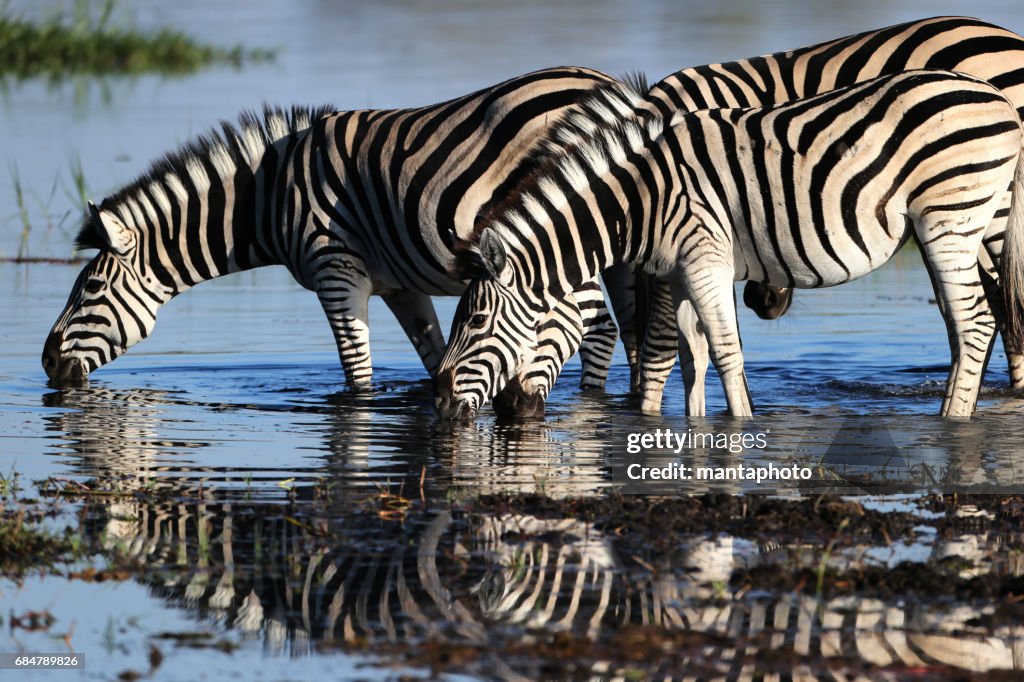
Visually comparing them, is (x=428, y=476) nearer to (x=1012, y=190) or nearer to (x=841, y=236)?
(x=841, y=236)

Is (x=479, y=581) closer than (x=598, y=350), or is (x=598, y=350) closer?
(x=479, y=581)

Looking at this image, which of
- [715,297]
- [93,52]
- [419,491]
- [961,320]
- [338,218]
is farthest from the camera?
[93,52]

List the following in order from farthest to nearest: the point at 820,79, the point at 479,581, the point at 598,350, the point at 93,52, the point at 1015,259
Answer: the point at 93,52, the point at 598,350, the point at 820,79, the point at 1015,259, the point at 479,581

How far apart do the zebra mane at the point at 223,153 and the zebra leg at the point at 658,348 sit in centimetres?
269

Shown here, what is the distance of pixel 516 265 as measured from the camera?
29.6 ft

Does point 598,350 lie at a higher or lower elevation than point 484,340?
higher

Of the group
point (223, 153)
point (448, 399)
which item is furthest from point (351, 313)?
point (448, 399)

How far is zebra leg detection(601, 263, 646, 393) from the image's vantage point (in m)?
11.2

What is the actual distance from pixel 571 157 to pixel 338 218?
2.02m

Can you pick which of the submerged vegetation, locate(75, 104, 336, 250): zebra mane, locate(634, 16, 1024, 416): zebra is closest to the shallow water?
locate(634, 16, 1024, 416): zebra

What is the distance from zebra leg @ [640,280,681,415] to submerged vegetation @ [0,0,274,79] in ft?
68.5

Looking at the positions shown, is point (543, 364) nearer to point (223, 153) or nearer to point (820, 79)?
point (820, 79)

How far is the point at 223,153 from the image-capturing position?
1104cm

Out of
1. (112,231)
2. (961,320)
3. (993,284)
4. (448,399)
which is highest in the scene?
(112,231)
